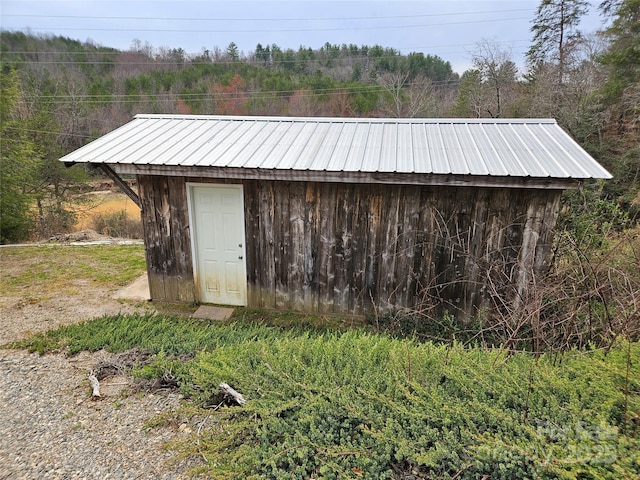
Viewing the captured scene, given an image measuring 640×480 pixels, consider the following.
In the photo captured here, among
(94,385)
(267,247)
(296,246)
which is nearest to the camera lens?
(94,385)

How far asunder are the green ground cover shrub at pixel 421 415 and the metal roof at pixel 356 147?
8.74 feet

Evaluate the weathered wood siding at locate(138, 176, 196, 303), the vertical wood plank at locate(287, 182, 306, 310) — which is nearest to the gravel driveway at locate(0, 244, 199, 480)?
the weathered wood siding at locate(138, 176, 196, 303)

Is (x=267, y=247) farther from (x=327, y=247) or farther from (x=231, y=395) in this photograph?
(x=231, y=395)

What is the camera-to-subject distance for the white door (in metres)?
5.73

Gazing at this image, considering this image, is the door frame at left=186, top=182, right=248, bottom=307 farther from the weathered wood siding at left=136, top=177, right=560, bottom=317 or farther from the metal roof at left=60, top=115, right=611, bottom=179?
the metal roof at left=60, top=115, right=611, bottom=179

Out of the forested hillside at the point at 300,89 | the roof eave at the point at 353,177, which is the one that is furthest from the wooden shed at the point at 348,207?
the forested hillside at the point at 300,89

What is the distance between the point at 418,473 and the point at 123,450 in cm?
203

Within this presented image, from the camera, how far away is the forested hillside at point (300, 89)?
12328 millimetres

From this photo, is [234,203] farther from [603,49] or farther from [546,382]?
[603,49]

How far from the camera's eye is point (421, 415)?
213 centimetres

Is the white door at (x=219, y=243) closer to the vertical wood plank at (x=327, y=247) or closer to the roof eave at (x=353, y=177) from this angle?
the roof eave at (x=353, y=177)

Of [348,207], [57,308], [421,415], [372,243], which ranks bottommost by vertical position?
[57,308]

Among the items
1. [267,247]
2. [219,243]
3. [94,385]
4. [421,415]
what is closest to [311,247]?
[267,247]

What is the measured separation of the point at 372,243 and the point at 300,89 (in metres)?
29.7
